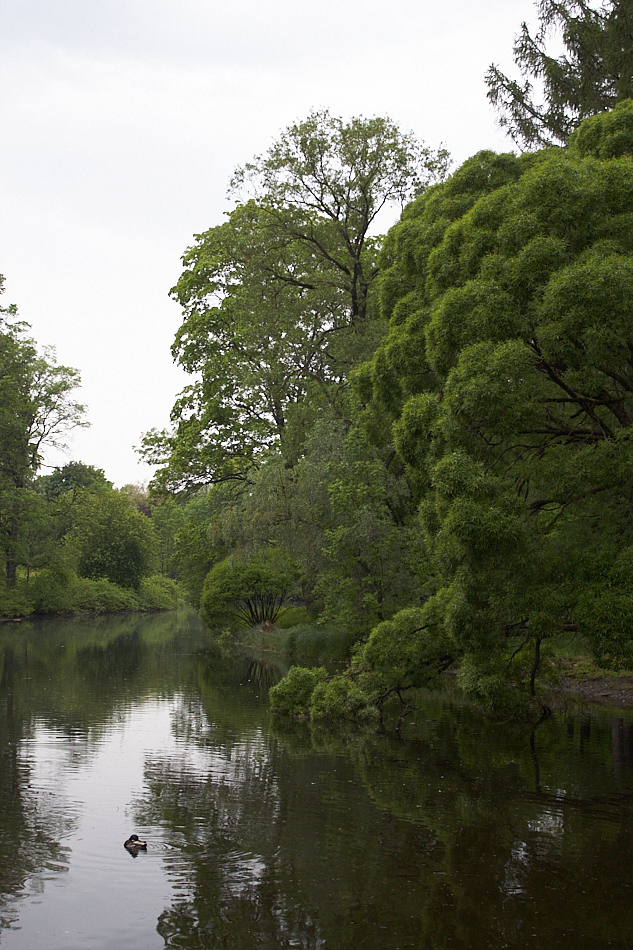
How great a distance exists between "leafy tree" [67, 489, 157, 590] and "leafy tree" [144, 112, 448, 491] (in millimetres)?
38719

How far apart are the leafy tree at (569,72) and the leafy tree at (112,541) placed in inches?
2014

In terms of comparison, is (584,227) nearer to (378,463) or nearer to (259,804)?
(259,804)

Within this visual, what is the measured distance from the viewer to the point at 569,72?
1101 inches

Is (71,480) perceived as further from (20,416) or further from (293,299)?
(293,299)

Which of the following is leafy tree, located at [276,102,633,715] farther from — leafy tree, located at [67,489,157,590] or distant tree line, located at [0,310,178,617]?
leafy tree, located at [67,489,157,590]

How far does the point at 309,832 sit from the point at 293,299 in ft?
78.5

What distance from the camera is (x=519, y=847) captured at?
9.88m

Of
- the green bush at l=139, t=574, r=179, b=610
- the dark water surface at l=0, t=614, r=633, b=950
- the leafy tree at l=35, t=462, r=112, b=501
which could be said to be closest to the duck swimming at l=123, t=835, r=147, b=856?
the dark water surface at l=0, t=614, r=633, b=950

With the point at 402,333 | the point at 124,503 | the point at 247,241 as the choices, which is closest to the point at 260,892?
the point at 402,333

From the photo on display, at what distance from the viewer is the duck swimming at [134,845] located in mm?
9477

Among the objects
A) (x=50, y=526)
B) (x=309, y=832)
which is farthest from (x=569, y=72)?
(x=50, y=526)

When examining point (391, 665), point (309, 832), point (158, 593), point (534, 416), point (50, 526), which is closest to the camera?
point (309, 832)

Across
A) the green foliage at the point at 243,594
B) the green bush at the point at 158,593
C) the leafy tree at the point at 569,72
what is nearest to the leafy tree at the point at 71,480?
the green bush at the point at 158,593

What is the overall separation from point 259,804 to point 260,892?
338 centimetres
